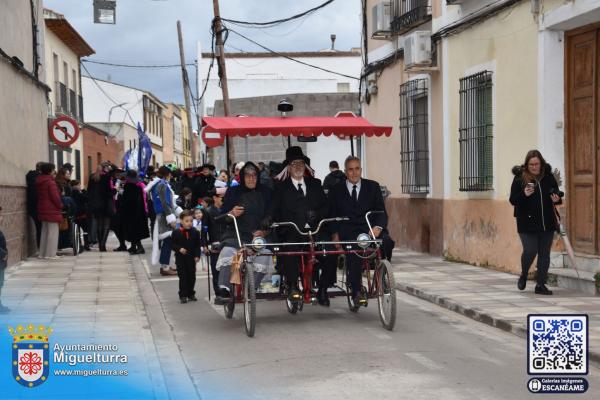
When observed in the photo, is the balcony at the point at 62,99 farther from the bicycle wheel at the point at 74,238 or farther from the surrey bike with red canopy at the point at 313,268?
the surrey bike with red canopy at the point at 313,268

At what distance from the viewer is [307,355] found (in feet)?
25.7

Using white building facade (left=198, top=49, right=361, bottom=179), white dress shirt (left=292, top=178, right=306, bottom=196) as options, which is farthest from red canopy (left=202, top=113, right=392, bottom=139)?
white building facade (left=198, top=49, right=361, bottom=179)

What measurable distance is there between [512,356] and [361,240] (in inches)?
80.3

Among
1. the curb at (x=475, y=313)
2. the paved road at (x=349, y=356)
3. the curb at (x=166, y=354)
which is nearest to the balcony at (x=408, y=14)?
the curb at (x=475, y=313)

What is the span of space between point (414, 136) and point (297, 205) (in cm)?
882

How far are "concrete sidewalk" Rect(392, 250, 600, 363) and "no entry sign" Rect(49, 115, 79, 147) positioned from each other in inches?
297

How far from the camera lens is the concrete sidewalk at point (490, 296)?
9406 mm

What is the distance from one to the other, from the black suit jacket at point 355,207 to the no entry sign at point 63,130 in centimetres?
→ 1017

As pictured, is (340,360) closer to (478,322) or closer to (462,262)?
(478,322)

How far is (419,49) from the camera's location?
1658 cm

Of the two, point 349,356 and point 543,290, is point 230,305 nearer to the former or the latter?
point 349,356

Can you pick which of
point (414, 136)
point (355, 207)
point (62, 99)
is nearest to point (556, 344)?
point (355, 207)

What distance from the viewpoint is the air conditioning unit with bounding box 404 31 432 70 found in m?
16.5

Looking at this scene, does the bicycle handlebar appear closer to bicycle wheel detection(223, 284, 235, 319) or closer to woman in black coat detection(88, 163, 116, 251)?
bicycle wheel detection(223, 284, 235, 319)
